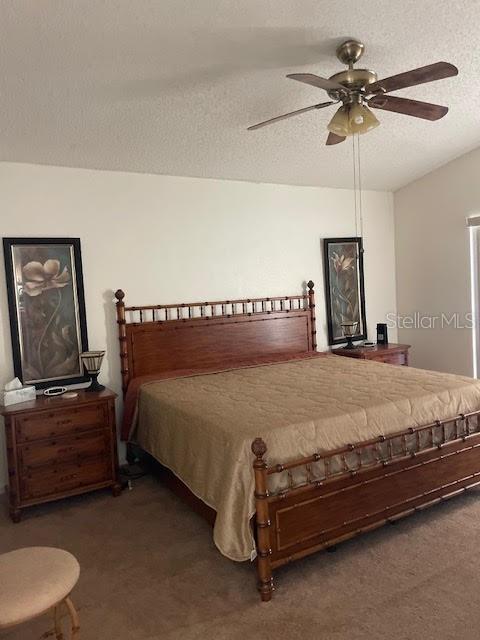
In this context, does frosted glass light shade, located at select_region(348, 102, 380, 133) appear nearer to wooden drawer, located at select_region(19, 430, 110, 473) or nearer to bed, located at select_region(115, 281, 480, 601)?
bed, located at select_region(115, 281, 480, 601)

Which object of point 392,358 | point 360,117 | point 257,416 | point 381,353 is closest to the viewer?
point 360,117

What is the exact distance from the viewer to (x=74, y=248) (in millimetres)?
4023

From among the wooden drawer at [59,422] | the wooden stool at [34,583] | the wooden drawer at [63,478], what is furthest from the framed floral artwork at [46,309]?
the wooden stool at [34,583]

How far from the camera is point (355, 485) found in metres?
2.72

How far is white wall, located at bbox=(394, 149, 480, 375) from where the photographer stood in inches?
205

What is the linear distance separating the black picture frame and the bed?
3.86 ft

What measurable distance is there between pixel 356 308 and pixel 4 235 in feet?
12.1

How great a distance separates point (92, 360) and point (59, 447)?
2.24 feet

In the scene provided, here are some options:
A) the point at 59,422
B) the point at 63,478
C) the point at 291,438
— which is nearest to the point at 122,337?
the point at 59,422

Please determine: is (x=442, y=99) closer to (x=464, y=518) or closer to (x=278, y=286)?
(x=278, y=286)

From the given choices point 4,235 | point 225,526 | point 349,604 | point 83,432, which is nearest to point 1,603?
point 225,526

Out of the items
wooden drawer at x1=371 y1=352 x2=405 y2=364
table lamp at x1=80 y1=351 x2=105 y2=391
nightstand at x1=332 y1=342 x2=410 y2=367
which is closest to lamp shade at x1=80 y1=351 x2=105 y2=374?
table lamp at x1=80 y1=351 x2=105 y2=391

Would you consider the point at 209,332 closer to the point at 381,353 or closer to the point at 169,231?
the point at 169,231

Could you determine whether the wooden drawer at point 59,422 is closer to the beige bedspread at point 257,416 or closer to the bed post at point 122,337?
the beige bedspread at point 257,416
